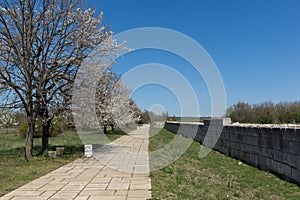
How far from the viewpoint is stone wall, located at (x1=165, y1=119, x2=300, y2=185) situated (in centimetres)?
568

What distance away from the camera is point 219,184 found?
566 centimetres

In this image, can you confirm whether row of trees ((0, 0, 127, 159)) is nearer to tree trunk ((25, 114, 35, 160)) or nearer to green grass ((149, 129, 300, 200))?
tree trunk ((25, 114, 35, 160))

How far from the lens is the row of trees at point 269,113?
1282cm

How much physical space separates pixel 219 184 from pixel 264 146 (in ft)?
7.06

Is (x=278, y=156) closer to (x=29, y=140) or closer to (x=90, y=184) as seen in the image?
(x=90, y=184)

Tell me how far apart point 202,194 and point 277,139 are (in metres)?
2.68

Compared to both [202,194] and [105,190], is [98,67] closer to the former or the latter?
[105,190]

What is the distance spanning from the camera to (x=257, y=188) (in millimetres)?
5344

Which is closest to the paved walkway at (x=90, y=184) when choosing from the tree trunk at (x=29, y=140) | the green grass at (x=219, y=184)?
the green grass at (x=219, y=184)

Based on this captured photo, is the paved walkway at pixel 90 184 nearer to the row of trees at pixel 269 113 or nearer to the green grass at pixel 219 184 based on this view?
the green grass at pixel 219 184

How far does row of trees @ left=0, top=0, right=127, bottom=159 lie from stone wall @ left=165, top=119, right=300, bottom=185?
19.2 feet

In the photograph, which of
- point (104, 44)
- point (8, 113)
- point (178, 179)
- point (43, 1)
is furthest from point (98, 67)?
point (178, 179)

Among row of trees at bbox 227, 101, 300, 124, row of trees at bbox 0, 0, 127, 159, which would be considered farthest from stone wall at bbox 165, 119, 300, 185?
row of trees at bbox 0, 0, 127, 159

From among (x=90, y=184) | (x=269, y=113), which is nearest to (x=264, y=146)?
(x=90, y=184)
